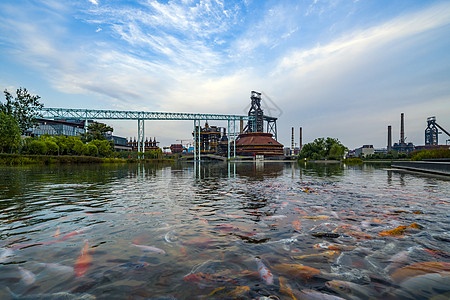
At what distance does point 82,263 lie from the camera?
4.11 meters

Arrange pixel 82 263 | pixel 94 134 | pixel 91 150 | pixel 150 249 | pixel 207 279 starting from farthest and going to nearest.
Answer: pixel 94 134 → pixel 91 150 → pixel 150 249 → pixel 82 263 → pixel 207 279

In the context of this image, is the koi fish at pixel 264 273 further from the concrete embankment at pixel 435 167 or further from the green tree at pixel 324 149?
the green tree at pixel 324 149

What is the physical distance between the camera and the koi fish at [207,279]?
3.43 meters

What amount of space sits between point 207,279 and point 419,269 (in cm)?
349

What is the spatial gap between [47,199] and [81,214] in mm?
4102

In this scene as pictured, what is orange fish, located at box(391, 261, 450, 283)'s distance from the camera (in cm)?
364

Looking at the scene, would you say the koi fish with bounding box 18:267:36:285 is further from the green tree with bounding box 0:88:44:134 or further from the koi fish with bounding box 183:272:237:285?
the green tree with bounding box 0:88:44:134

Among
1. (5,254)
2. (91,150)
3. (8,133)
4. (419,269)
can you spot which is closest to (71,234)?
(5,254)

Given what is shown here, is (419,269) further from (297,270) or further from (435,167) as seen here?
(435,167)

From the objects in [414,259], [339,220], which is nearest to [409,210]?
[339,220]

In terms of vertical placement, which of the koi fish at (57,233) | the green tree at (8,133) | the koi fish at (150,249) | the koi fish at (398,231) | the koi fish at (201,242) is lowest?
the koi fish at (57,233)

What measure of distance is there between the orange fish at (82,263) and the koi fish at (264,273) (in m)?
2.87

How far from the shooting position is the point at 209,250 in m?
4.68

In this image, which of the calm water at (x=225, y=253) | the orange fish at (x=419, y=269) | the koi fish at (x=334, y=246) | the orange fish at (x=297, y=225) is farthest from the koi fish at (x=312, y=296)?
the orange fish at (x=297, y=225)
